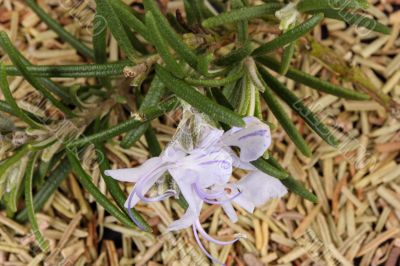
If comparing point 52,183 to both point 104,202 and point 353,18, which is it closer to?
point 104,202

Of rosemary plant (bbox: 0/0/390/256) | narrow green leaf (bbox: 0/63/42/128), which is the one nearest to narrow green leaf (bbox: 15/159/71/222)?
rosemary plant (bbox: 0/0/390/256)

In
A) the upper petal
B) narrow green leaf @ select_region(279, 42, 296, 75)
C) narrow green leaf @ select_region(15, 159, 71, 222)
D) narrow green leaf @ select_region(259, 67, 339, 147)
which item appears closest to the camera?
the upper petal

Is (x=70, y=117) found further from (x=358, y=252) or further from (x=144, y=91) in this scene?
(x=358, y=252)

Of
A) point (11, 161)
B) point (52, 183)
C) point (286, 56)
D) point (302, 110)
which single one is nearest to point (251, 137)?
point (286, 56)

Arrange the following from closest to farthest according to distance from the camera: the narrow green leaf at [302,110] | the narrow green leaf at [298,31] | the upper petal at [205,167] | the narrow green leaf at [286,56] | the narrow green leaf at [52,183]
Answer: the upper petal at [205,167] < the narrow green leaf at [298,31] < the narrow green leaf at [286,56] < the narrow green leaf at [302,110] < the narrow green leaf at [52,183]

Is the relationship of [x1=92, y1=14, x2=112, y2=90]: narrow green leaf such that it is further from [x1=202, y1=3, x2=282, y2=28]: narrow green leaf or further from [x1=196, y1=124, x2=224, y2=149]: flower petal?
[x1=196, y1=124, x2=224, y2=149]: flower petal

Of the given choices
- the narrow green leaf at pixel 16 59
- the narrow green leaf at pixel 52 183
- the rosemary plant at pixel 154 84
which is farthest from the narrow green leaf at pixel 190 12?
the narrow green leaf at pixel 52 183

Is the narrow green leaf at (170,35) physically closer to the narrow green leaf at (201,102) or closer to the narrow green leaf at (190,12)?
the narrow green leaf at (201,102)

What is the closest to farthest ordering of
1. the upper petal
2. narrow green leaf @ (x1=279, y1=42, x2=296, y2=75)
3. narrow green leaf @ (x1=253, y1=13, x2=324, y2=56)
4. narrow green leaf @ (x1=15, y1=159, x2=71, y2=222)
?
the upper petal
narrow green leaf @ (x1=253, y1=13, x2=324, y2=56)
narrow green leaf @ (x1=279, y1=42, x2=296, y2=75)
narrow green leaf @ (x1=15, y1=159, x2=71, y2=222)

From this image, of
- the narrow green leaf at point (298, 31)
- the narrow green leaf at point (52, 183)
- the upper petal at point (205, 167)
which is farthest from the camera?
the narrow green leaf at point (52, 183)
